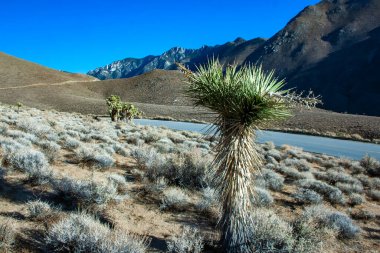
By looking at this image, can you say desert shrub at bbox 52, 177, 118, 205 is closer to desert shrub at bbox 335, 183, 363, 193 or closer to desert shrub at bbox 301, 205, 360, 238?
desert shrub at bbox 301, 205, 360, 238

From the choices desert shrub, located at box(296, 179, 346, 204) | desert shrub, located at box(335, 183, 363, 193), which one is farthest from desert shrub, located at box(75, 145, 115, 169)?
desert shrub, located at box(335, 183, 363, 193)

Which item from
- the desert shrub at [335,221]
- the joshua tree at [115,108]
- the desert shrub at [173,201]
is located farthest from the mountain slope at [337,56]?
the desert shrub at [173,201]

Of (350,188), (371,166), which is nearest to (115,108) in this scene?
(371,166)

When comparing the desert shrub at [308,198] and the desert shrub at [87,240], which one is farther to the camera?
the desert shrub at [308,198]

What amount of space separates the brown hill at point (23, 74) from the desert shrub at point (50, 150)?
347 ft

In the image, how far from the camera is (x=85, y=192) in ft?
24.1

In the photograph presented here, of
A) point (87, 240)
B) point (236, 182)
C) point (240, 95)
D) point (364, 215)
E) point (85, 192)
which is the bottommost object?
point (364, 215)

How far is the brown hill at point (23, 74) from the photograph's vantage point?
11144 cm

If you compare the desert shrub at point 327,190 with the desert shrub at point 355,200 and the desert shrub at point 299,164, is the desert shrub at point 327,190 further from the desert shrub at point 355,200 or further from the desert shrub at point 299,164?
the desert shrub at point 299,164

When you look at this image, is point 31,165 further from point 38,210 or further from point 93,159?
point 93,159

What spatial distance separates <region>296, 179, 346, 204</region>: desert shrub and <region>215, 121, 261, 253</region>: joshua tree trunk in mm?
5915

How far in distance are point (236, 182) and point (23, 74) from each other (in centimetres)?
12961

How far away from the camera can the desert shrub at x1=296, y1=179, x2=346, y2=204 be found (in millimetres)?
10664

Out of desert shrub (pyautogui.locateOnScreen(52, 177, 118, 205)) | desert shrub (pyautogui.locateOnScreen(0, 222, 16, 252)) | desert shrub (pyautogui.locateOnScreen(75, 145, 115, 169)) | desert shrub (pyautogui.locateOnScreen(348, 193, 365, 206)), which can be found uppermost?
desert shrub (pyautogui.locateOnScreen(75, 145, 115, 169))
